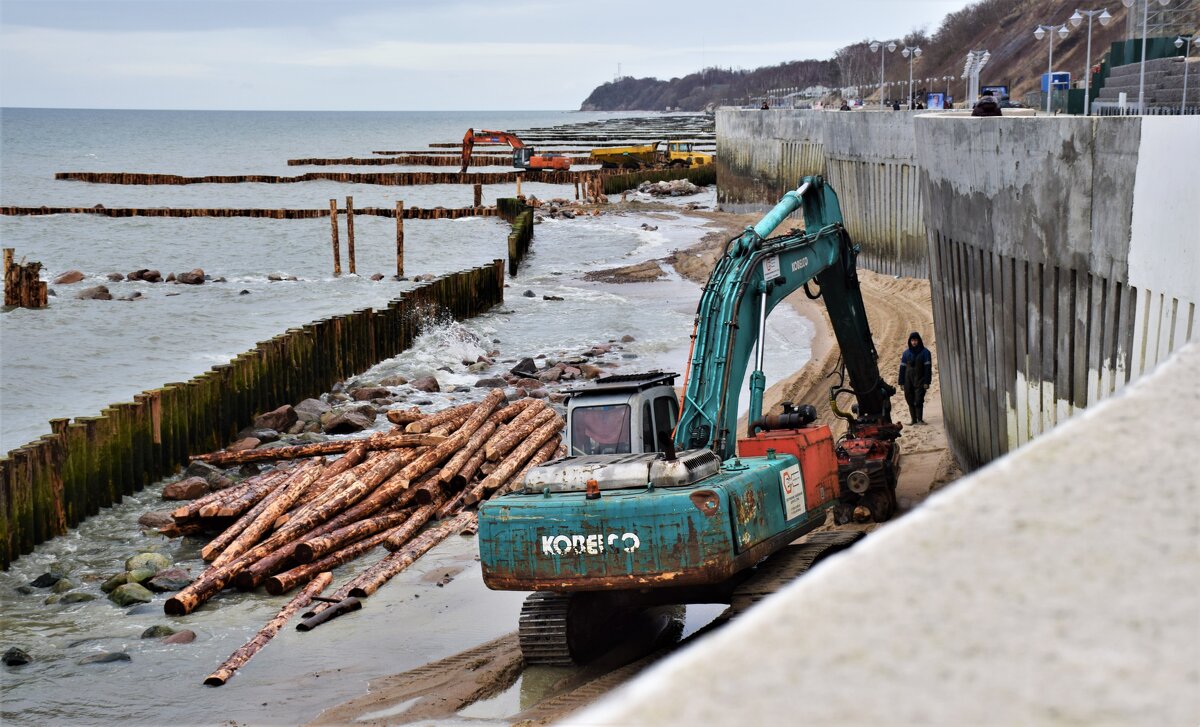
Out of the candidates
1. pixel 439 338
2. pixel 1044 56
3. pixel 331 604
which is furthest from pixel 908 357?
pixel 1044 56

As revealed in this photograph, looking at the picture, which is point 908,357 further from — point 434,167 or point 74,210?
point 434,167

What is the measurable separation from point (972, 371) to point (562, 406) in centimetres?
1021

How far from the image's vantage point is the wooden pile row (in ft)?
50.0

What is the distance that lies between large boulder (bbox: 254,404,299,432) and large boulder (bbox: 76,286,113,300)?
24.3 meters

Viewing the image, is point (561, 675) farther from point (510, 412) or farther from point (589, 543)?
point (510, 412)

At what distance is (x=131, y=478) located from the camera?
19109 mm

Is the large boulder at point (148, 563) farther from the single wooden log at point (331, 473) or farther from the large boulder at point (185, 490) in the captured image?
the large boulder at point (185, 490)

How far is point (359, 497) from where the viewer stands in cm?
1722

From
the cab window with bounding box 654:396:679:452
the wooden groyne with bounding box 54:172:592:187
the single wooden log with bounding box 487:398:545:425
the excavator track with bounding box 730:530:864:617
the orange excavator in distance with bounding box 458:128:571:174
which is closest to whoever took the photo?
the excavator track with bounding box 730:530:864:617

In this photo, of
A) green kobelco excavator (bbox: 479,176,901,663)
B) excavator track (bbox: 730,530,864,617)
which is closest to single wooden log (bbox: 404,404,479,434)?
green kobelco excavator (bbox: 479,176,901,663)

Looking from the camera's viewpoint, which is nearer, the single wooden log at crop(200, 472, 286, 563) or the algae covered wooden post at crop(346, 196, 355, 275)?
the single wooden log at crop(200, 472, 286, 563)

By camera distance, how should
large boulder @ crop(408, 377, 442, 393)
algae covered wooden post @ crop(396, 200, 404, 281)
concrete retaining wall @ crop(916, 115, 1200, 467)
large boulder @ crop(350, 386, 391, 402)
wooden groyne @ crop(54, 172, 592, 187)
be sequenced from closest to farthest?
concrete retaining wall @ crop(916, 115, 1200, 467) < large boulder @ crop(350, 386, 391, 402) < large boulder @ crop(408, 377, 442, 393) < algae covered wooden post @ crop(396, 200, 404, 281) < wooden groyne @ crop(54, 172, 592, 187)

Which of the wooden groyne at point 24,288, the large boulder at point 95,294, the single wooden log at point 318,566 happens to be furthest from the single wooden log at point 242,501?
the large boulder at point 95,294

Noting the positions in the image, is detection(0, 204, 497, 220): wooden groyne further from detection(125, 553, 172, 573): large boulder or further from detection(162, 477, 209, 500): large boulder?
detection(125, 553, 172, 573): large boulder
